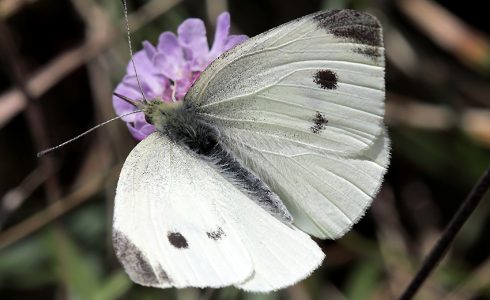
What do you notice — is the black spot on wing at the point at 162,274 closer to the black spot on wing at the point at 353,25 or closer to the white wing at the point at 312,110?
the white wing at the point at 312,110

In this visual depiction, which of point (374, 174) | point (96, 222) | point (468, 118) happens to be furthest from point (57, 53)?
point (374, 174)

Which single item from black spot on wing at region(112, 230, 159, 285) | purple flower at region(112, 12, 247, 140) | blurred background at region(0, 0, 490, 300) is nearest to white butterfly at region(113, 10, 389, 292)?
black spot on wing at region(112, 230, 159, 285)

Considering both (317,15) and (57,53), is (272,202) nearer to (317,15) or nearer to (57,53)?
(317,15)

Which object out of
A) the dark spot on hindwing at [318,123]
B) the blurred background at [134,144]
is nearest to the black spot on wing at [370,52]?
the dark spot on hindwing at [318,123]

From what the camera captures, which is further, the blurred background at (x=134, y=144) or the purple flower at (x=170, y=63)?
the blurred background at (x=134, y=144)

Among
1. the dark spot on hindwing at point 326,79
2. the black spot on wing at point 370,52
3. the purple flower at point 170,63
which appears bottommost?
the dark spot on hindwing at point 326,79

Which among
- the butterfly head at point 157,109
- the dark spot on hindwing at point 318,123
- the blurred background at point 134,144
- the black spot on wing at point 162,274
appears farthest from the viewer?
the blurred background at point 134,144

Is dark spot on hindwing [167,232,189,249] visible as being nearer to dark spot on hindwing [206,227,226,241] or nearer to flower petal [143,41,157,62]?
dark spot on hindwing [206,227,226,241]
